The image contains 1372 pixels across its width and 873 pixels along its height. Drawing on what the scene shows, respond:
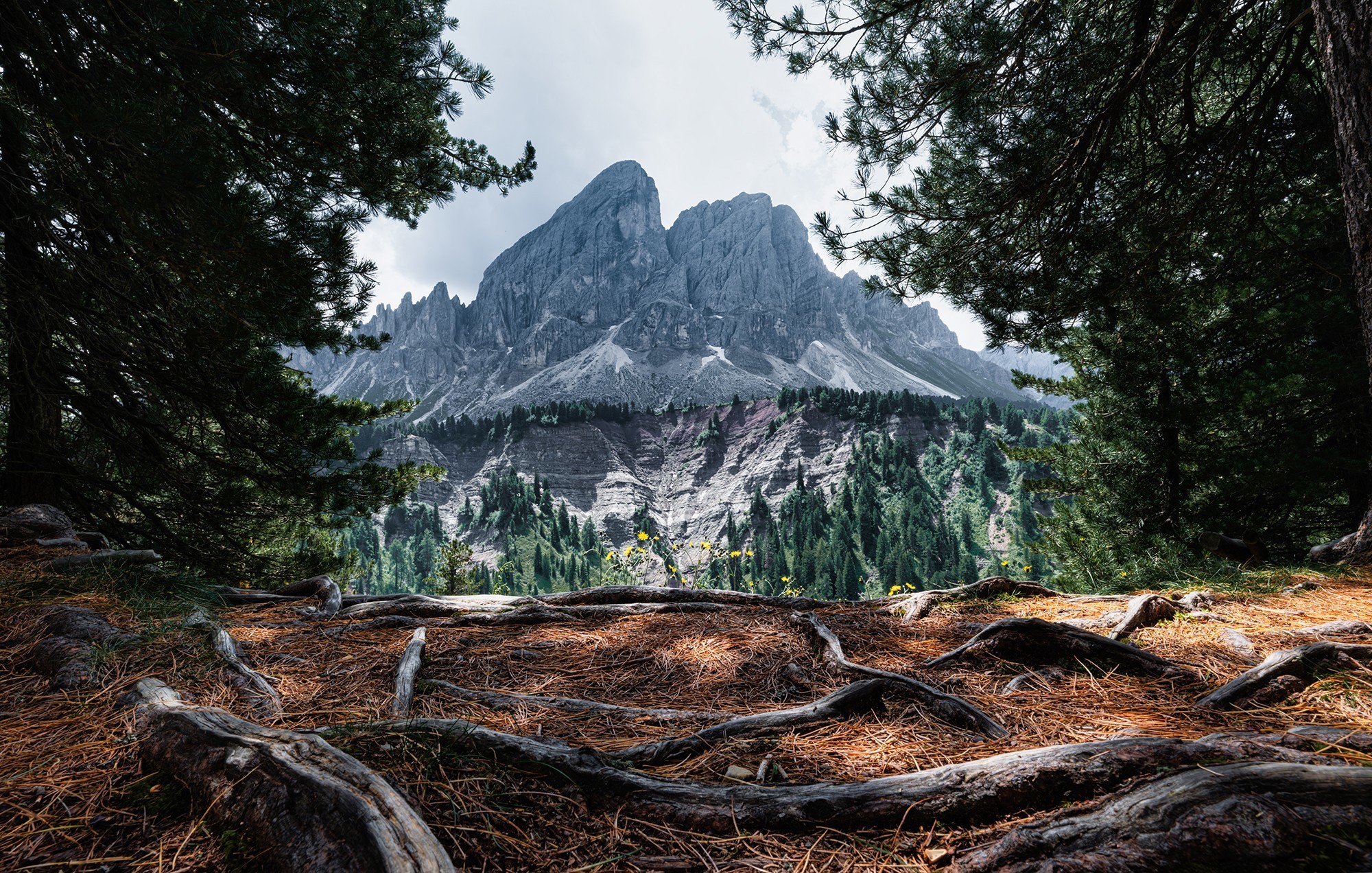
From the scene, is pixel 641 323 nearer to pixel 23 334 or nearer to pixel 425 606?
pixel 23 334

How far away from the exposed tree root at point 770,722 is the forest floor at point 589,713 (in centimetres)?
3

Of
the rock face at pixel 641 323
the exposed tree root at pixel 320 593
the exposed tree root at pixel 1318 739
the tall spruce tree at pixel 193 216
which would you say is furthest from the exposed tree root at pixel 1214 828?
the rock face at pixel 641 323

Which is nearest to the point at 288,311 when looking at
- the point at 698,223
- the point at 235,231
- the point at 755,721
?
the point at 235,231

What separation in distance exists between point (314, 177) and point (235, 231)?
0.82m

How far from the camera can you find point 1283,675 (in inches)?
70.4

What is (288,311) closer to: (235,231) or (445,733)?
(235,231)

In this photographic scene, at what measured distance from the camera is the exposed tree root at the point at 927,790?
4.00ft

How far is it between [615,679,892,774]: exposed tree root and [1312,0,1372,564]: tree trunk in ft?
8.10

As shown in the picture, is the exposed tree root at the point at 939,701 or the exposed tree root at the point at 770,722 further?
the exposed tree root at the point at 939,701

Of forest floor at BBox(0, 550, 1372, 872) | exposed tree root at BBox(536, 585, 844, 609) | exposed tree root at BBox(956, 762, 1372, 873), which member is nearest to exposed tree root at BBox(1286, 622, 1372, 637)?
forest floor at BBox(0, 550, 1372, 872)

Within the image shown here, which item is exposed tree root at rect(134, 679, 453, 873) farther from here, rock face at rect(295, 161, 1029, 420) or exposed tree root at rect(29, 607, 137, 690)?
rock face at rect(295, 161, 1029, 420)

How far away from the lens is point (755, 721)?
1678 millimetres

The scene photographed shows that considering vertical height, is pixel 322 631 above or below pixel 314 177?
below

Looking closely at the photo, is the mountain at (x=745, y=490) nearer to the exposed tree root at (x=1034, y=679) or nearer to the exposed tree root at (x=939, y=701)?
the exposed tree root at (x=1034, y=679)
